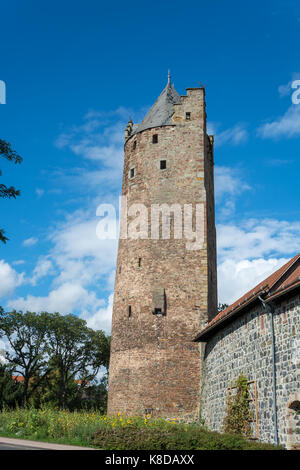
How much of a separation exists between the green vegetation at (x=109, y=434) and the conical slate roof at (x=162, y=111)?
1528 cm

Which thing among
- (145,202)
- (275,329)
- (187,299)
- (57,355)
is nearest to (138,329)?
(187,299)

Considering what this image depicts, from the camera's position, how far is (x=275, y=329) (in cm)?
1230

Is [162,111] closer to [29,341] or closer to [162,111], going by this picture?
[162,111]

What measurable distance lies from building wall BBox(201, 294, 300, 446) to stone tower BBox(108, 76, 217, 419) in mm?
2694

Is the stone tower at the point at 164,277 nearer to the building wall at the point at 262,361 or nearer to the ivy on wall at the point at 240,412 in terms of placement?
the building wall at the point at 262,361

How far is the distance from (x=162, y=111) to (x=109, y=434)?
1796cm

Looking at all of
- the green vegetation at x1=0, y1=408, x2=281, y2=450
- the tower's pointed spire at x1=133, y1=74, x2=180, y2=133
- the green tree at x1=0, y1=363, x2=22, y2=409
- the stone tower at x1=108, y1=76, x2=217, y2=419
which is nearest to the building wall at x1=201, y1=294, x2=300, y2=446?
the green vegetation at x1=0, y1=408, x2=281, y2=450

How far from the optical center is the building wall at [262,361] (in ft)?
37.1

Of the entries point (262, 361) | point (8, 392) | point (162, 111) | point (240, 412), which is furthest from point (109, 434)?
point (8, 392)

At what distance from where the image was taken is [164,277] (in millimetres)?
21922

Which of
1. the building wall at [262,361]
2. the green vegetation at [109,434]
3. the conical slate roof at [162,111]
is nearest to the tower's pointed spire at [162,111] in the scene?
the conical slate roof at [162,111]

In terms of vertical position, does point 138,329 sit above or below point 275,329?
above

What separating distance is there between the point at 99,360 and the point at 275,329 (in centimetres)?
3239
